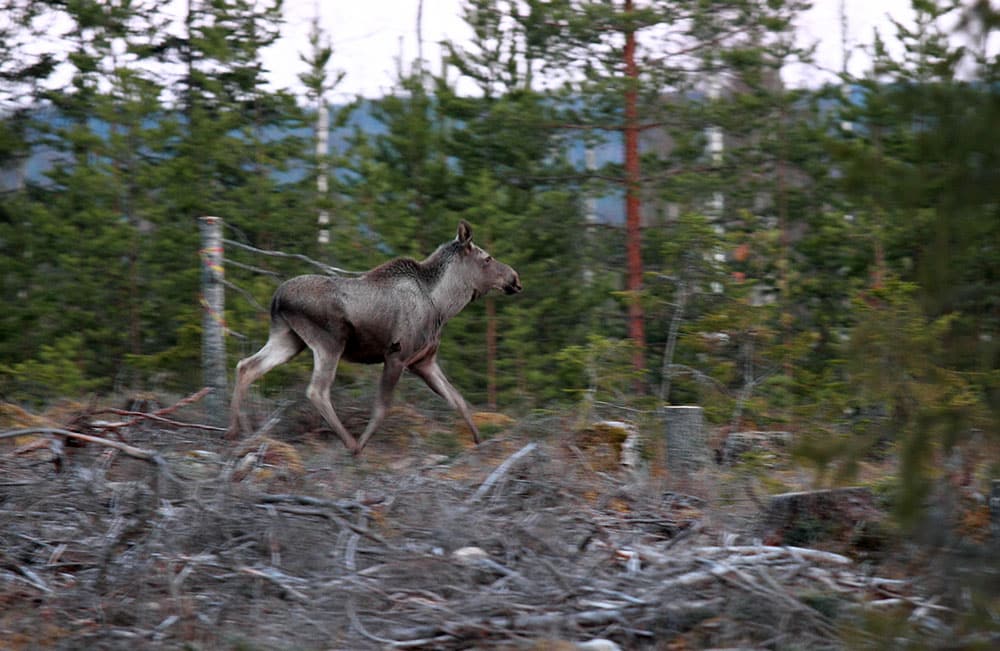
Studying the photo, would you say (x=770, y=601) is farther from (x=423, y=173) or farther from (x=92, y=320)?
(x=92, y=320)

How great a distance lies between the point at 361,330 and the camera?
11391mm

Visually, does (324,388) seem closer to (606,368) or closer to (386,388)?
(386,388)

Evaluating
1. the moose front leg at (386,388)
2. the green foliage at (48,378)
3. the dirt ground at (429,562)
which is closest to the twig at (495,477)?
the dirt ground at (429,562)

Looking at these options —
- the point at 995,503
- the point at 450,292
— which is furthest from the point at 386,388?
the point at 995,503

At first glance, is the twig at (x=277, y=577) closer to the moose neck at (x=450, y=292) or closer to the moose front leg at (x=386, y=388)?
the moose front leg at (x=386, y=388)

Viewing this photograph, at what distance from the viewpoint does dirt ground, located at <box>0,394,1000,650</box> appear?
540cm

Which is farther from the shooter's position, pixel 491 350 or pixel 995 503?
pixel 491 350

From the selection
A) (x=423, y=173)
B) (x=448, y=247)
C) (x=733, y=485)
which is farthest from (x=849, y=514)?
(x=423, y=173)

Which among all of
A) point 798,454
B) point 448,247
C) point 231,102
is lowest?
point 798,454

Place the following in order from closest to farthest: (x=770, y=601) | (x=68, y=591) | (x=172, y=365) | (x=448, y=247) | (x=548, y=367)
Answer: (x=770, y=601)
(x=68, y=591)
(x=448, y=247)
(x=172, y=365)
(x=548, y=367)

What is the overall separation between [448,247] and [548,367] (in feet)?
15.3

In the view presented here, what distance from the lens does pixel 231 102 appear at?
58.8 feet

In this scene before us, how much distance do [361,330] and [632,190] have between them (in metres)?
6.51

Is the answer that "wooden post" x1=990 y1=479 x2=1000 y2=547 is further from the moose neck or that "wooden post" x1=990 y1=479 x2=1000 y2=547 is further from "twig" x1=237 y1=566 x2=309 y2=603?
the moose neck
